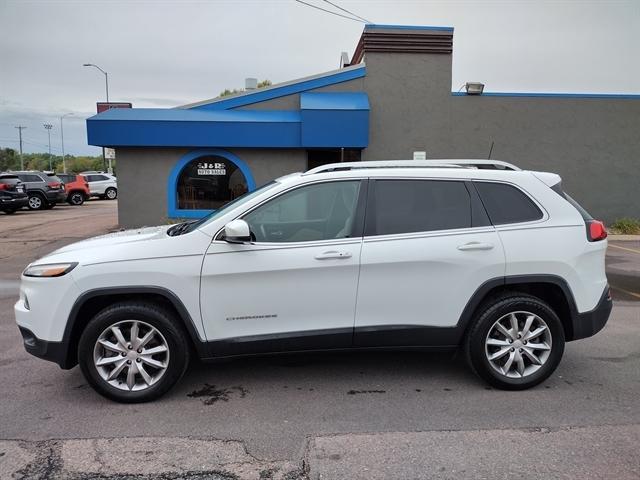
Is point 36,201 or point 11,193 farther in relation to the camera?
point 36,201

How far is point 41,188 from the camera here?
23.6 metres

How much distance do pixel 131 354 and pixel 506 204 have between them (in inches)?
125

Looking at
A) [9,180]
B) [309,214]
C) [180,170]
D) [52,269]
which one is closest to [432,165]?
[309,214]

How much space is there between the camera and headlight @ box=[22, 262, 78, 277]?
151 inches

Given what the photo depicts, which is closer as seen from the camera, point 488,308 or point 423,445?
point 423,445

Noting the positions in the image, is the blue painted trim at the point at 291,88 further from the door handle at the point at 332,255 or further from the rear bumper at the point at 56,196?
the rear bumper at the point at 56,196

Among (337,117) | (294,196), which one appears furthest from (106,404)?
(337,117)

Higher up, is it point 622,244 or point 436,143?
point 436,143

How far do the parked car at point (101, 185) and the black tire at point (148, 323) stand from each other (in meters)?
30.8

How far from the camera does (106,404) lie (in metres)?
3.97

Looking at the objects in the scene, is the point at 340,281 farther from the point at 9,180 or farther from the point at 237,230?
the point at 9,180

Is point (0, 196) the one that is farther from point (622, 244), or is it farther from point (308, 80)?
point (622, 244)

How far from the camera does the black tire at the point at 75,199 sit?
91.1 feet

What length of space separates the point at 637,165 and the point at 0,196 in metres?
22.8
